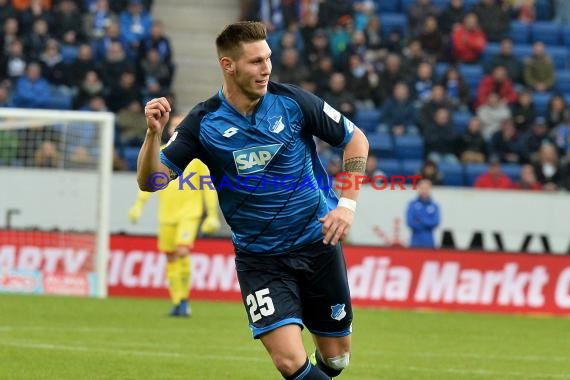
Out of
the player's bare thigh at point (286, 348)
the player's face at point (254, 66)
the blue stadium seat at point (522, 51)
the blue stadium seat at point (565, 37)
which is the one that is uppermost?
the player's face at point (254, 66)

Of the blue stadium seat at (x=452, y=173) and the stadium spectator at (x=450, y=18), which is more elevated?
the stadium spectator at (x=450, y=18)

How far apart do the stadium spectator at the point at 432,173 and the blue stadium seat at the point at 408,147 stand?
1.25 metres

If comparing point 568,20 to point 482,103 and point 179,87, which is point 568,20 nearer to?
point 482,103

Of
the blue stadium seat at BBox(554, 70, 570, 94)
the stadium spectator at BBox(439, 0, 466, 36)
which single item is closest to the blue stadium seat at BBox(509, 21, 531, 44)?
the blue stadium seat at BBox(554, 70, 570, 94)

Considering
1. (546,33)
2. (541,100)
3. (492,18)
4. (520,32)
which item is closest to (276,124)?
(541,100)

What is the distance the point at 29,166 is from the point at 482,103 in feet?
30.1

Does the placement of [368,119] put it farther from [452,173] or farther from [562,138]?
[562,138]

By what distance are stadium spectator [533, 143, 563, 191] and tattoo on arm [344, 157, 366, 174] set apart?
15.0m

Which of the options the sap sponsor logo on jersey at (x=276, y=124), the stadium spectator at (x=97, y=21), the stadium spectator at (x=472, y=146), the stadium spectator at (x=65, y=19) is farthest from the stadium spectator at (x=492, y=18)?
the sap sponsor logo on jersey at (x=276, y=124)

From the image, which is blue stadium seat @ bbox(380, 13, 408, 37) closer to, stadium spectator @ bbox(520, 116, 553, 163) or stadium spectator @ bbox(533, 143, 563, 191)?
stadium spectator @ bbox(520, 116, 553, 163)

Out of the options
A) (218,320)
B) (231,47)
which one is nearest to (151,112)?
(231,47)

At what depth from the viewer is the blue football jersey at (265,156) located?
6.75 m

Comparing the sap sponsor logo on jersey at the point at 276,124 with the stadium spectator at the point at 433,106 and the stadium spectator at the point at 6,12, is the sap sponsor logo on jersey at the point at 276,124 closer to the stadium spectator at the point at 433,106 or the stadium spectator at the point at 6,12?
the stadium spectator at the point at 433,106

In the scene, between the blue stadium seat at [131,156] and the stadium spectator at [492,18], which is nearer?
the blue stadium seat at [131,156]
